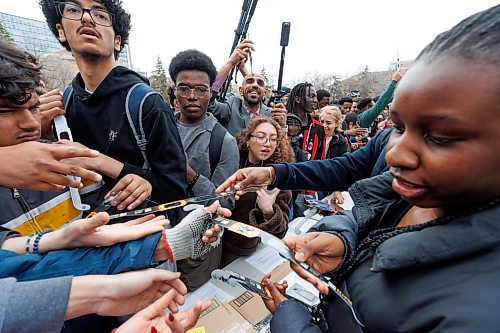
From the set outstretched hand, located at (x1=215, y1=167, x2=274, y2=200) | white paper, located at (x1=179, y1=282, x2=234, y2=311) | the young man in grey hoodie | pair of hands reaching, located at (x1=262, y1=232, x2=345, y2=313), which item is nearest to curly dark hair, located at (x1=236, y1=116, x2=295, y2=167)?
the young man in grey hoodie

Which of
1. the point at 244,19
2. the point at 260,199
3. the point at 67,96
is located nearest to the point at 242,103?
the point at 244,19

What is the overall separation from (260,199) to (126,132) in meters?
1.16

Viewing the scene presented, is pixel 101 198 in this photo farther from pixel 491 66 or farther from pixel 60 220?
pixel 491 66

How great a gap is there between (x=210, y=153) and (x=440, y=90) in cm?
177

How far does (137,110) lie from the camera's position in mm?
1364

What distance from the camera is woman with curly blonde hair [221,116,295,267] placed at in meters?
2.12

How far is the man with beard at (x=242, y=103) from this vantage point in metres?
2.88

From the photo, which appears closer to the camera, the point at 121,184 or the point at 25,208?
the point at 25,208

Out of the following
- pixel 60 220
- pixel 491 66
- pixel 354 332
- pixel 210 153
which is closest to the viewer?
pixel 491 66

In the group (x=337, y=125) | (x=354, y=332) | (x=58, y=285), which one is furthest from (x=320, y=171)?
(x=337, y=125)

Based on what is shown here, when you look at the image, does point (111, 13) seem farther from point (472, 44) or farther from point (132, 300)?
point (472, 44)

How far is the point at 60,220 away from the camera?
45.8 inches

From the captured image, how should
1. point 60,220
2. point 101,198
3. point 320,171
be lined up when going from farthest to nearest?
1. point 320,171
2. point 101,198
3. point 60,220

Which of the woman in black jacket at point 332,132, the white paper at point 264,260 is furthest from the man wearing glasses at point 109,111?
the woman in black jacket at point 332,132
